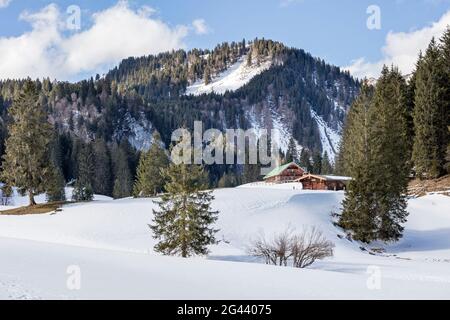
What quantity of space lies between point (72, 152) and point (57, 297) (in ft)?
381

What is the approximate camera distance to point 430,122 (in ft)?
174

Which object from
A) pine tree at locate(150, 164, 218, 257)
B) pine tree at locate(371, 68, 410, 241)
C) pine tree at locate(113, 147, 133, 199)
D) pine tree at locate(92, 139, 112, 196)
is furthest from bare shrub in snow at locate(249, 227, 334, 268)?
pine tree at locate(92, 139, 112, 196)

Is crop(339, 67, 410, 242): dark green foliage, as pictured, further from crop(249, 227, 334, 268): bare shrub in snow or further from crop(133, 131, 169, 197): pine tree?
crop(133, 131, 169, 197): pine tree

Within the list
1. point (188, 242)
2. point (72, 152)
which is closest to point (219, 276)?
point (188, 242)

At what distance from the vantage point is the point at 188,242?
28469mm

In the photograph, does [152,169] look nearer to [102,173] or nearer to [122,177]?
[122,177]

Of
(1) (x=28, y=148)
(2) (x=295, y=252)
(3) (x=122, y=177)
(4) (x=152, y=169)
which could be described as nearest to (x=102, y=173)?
(3) (x=122, y=177)

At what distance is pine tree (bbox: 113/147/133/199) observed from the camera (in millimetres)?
101463

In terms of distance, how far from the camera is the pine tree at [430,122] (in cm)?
5194

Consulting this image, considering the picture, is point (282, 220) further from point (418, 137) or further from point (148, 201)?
point (418, 137)

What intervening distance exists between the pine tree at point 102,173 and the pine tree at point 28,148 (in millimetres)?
70534

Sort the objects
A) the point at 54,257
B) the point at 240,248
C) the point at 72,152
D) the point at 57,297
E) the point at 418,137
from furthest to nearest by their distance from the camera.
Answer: the point at 72,152 → the point at 418,137 → the point at 240,248 → the point at 54,257 → the point at 57,297

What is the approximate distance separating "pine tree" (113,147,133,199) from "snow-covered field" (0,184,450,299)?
55297 mm

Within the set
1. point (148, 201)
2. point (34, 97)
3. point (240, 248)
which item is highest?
point (34, 97)
